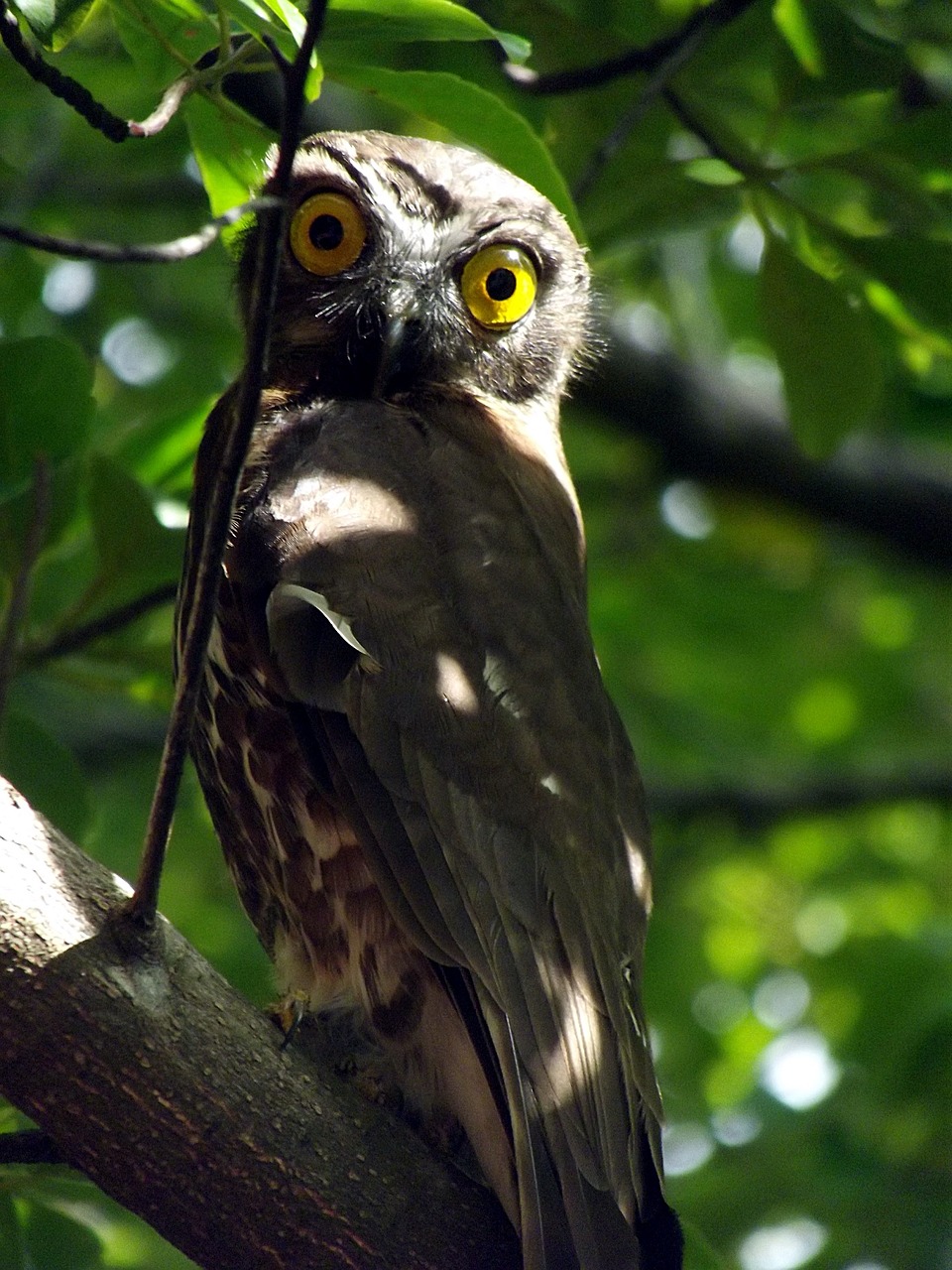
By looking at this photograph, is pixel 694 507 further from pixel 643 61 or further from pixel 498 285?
pixel 643 61

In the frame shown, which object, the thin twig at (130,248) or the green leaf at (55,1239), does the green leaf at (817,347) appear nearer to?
the thin twig at (130,248)

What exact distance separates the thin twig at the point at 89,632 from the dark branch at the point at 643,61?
56.1 inches

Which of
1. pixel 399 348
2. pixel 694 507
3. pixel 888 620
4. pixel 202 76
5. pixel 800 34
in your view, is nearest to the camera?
pixel 202 76

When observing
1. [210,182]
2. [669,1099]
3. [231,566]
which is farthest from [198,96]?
[669,1099]

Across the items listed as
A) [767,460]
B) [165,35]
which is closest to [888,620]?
[767,460]

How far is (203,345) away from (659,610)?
2195mm

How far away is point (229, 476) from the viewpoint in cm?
205

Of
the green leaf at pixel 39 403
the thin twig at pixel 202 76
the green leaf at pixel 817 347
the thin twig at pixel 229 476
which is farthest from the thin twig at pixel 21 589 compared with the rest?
the green leaf at pixel 817 347

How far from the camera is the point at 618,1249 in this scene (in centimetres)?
255

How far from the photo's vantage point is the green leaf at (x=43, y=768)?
11.3 ft

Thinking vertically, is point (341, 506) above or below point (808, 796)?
above

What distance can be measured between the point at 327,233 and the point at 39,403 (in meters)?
0.98

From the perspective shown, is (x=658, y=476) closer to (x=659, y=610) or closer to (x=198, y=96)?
(x=659, y=610)

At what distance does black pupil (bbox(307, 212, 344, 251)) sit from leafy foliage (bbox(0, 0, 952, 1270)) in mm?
381
